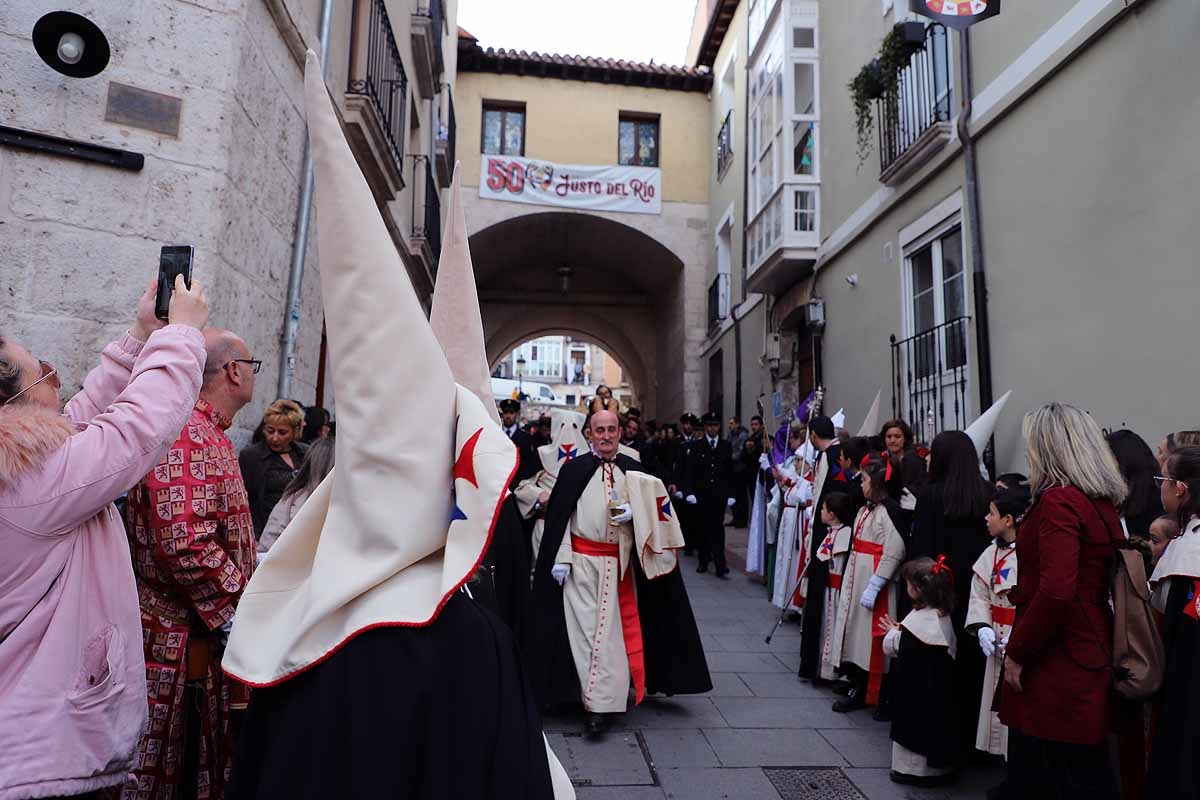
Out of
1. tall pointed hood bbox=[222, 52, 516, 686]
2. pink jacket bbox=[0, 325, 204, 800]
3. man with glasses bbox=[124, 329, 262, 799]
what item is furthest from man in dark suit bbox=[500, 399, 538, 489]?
tall pointed hood bbox=[222, 52, 516, 686]

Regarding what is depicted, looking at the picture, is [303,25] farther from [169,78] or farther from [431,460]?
[431,460]

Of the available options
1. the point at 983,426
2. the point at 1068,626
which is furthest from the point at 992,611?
the point at 983,426

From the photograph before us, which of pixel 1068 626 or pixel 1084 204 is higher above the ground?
pixel 1084 204

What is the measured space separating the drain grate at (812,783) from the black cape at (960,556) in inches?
26.0

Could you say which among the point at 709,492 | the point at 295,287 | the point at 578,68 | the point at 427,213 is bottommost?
the point at 709,492

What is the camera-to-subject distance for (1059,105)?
6469 mm

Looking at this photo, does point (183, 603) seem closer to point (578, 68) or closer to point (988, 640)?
point (988, 640)

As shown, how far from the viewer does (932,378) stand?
339 inches

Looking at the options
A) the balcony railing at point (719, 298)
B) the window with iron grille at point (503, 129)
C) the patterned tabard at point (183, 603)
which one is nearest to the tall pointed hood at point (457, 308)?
the patterned tabard at point (183, 603)

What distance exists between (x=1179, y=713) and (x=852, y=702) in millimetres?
2482

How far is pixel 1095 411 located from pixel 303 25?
695 cm

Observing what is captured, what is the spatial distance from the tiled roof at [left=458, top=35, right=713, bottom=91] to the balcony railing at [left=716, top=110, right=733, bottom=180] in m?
1.87

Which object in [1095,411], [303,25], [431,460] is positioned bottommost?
[431,460]

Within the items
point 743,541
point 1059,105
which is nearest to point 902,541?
point 1059,105
